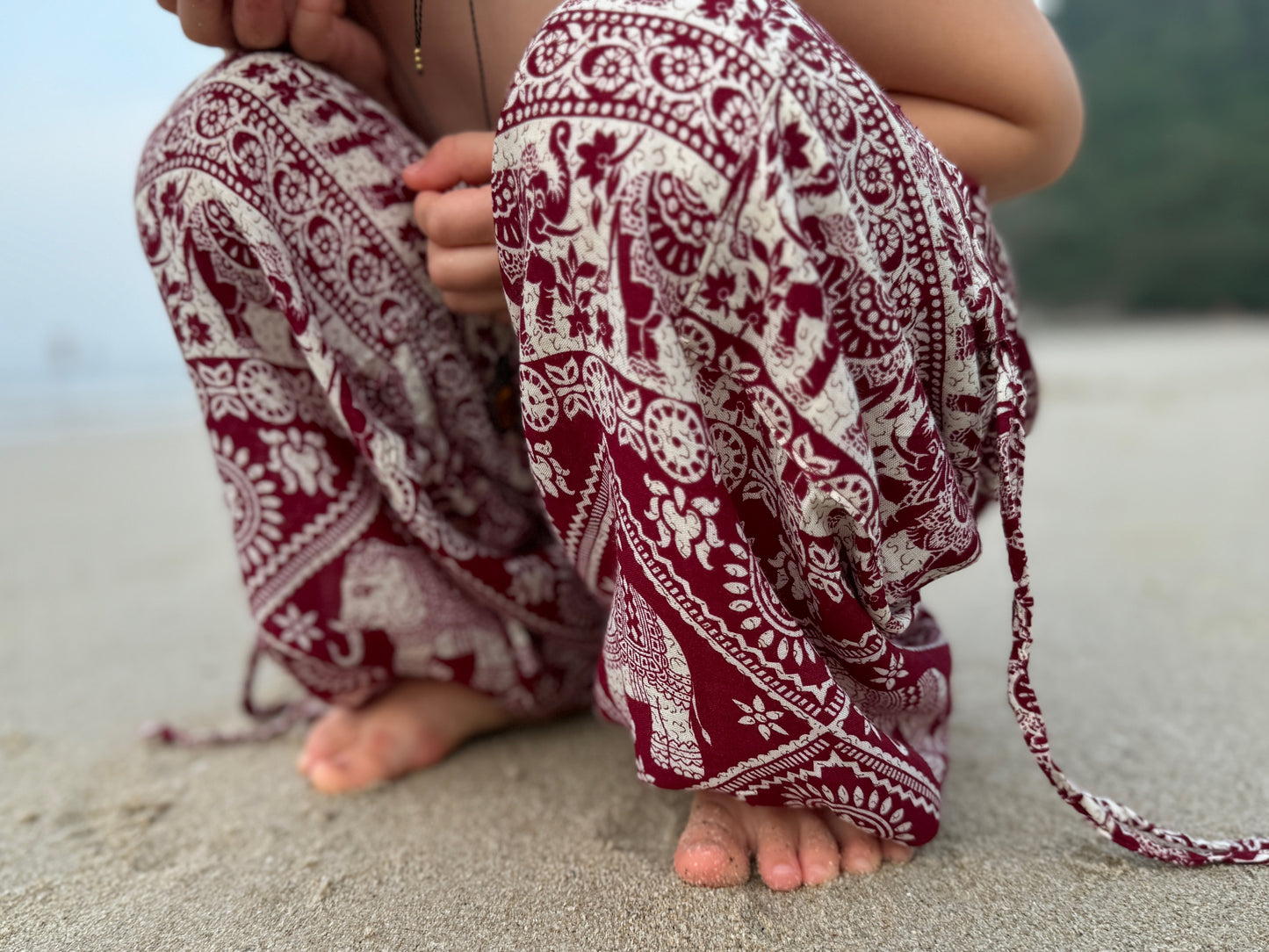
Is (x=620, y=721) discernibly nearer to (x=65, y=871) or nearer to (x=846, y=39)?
(x=65, y=871)

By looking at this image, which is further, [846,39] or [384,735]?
[384,735]

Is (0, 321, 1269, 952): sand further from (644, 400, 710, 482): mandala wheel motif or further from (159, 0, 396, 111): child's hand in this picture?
(159, 0, 396, 111): child's hand

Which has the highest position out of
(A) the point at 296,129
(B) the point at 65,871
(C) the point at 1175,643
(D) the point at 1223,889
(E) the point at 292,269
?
(A) the point at 296,129

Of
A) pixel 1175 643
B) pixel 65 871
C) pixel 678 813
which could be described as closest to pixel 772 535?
pixel 678 813

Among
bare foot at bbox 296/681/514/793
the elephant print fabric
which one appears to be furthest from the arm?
bare foot at bbox 296/681/514/793

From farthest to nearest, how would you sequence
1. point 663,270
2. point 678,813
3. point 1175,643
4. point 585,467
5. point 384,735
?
point 1175,643
point 384,735
point 678,813
point 585,467
point 663,270

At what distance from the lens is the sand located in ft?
2.22

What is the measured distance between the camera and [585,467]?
73cm

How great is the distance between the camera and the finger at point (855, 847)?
73cm

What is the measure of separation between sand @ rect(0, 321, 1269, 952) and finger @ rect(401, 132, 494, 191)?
560 mm

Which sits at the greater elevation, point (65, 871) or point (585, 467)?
point (585, 467)

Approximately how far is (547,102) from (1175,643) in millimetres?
1061

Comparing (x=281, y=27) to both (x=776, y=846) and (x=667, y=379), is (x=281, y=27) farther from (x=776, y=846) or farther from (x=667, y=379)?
(x=776, y=846)

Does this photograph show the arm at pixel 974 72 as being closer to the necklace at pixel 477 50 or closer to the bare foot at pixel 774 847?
the necklace at pixel 477 50
